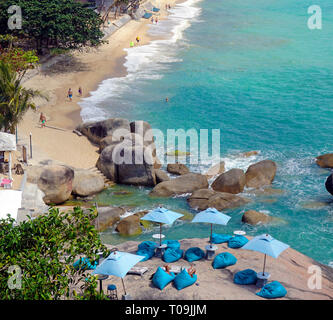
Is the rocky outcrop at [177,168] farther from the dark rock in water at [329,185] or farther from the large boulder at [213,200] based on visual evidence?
the dark rock in water at [329,185]

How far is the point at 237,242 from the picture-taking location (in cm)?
2128

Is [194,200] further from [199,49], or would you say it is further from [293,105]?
[199,49]

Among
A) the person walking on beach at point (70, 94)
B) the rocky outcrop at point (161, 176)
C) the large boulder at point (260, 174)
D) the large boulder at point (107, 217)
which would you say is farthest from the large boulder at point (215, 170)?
the person walking on beach at point (70, 94)

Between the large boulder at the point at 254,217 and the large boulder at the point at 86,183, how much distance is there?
9698 millimetres

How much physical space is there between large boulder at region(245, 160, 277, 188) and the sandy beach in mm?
11064

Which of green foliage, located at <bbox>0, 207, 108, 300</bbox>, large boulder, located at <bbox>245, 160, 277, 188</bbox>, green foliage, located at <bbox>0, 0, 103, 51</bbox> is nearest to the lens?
green foliage, located at <bbox>0, 207, 108, 300</bbox>

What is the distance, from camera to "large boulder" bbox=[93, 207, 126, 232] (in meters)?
26.6

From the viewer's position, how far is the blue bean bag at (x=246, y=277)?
18094mm

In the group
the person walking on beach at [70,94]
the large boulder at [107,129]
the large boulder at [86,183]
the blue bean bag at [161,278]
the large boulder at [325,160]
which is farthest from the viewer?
the person walking on beach at [70,94]

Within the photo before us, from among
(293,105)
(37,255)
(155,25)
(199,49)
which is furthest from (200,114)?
(155,25)

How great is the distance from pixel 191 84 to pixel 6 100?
27.6 metres

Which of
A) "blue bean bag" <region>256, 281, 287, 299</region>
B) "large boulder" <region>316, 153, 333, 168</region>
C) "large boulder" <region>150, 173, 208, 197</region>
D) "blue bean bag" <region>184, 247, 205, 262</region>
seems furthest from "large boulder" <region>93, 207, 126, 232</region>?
"large boulder" <region>316, 153, 333, 168</region>

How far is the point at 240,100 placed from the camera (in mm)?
50438

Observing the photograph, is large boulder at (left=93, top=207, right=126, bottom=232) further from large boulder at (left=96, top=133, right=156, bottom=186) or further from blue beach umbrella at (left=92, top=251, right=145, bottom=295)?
blue beach umbrella at (left=92, top=251, right=145, bottom=295)
